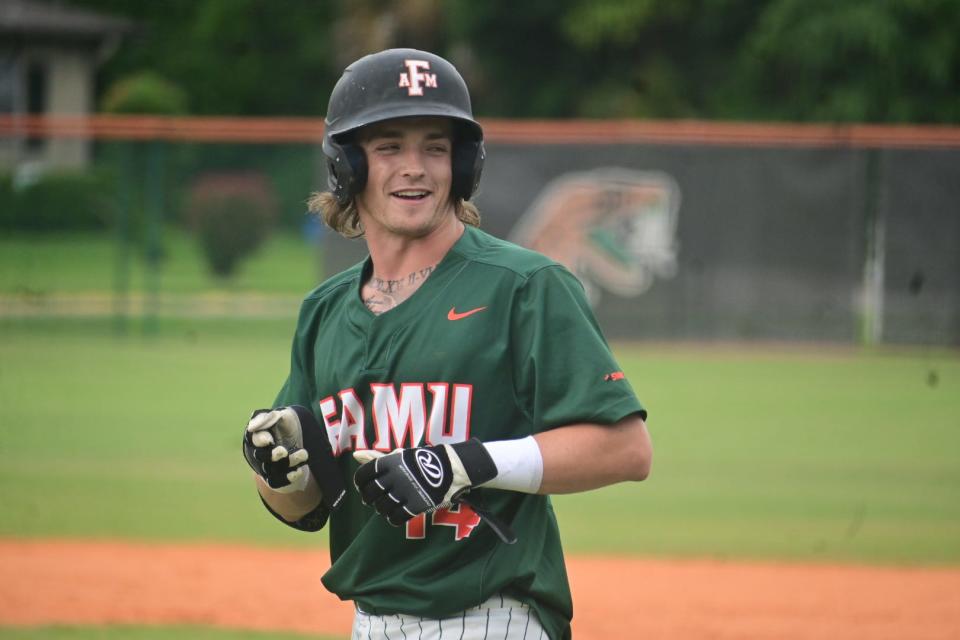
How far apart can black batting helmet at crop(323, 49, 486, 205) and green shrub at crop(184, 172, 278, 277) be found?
13140mm

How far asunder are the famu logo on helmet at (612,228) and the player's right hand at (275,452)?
12.3 metres

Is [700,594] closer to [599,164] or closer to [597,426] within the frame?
[597,426]

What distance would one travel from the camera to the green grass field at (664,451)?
8.25 meters

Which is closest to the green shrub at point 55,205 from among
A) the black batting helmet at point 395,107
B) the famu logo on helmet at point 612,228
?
the famu logo on helmet at point 612,228

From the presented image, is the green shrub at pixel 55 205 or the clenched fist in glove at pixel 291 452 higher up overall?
the green shrub at pixel 55 205

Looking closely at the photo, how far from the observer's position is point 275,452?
9.11 ft

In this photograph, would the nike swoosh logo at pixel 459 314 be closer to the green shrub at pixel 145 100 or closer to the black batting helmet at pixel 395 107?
the black batting helmet at pixel 395 107

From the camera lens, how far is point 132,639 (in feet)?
19.4

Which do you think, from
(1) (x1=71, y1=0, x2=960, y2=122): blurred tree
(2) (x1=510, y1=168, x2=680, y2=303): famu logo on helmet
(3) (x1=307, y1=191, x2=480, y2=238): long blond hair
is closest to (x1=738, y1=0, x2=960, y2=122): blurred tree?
(1) (x1=71, y1=0, x2=960, y2=122): blurred tree

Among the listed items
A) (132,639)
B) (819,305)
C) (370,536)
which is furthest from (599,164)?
(370,536)

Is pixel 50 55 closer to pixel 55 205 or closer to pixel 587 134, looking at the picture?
pixel 55 205

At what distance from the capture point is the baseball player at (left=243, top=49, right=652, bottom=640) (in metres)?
2.63

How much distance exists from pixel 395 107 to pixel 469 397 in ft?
2.01

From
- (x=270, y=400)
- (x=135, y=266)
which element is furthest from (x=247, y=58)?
(x=270, y=400)
